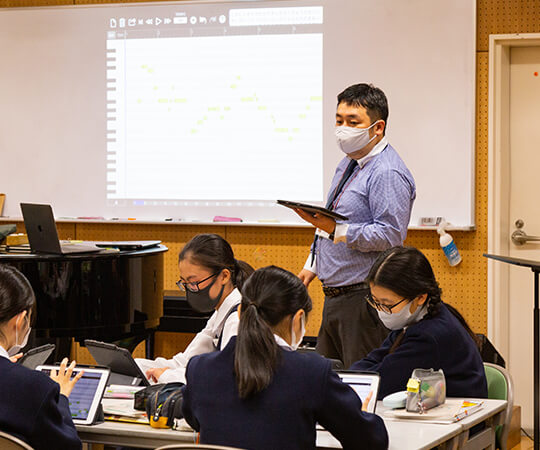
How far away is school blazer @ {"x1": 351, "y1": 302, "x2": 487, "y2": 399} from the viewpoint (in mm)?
2619

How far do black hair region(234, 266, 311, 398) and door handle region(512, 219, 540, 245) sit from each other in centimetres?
313

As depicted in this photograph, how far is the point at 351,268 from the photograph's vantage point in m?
3.37

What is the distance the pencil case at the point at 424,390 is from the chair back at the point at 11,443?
3.58 ft

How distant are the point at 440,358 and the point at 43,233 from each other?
7.35 ft

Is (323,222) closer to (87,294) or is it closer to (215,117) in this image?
(87,294)

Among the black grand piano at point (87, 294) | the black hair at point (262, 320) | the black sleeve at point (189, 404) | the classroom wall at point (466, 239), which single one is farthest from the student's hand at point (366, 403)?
the classroom wall at point (466, 239)

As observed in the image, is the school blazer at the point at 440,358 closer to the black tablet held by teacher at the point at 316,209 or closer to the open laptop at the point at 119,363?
the black tablet held by teacher at the point at 316,209

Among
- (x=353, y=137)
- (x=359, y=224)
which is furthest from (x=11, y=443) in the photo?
(x=353, y=137)

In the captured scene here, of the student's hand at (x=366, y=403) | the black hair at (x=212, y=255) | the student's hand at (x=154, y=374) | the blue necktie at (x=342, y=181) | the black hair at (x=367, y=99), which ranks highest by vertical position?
the black hair at (x=367, y=99)

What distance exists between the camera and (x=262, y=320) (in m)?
2.04

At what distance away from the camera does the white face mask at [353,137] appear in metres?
3.42

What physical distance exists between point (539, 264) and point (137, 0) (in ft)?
11.4

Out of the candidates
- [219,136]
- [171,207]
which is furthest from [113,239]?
[219,136]

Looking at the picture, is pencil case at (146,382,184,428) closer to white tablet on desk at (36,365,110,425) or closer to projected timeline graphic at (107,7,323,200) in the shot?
white tablet on desk at (36,365,110,425)
